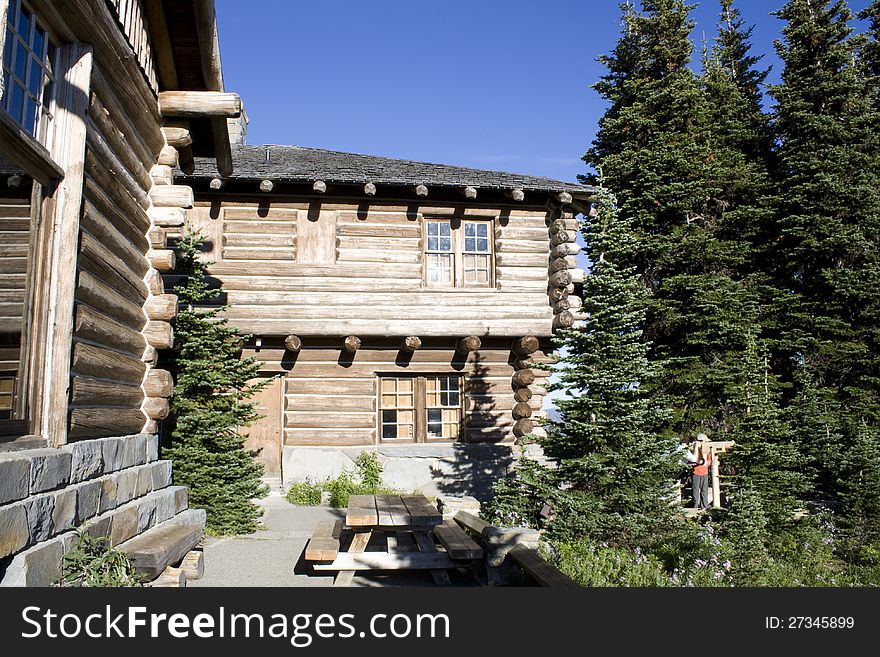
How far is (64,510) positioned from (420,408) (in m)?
10.1

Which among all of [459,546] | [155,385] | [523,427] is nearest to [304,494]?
[523,427]

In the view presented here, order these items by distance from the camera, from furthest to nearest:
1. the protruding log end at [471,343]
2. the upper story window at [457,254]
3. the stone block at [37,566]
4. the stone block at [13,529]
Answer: the upper story window at [457,254] → the protruding log end at [471,343] → the stone block at [37,566] → the stone block at [13,529]

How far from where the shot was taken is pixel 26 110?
5395 millimetres

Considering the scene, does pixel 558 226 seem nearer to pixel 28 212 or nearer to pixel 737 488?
pixel 737 488

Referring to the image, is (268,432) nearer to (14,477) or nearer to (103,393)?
(103,393)

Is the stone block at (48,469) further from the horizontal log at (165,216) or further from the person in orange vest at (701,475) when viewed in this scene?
the person in orange vest at (701,475)

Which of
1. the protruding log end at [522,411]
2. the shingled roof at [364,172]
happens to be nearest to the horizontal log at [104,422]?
the shingled roof at [364,172]

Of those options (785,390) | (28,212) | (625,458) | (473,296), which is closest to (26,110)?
(28,212)

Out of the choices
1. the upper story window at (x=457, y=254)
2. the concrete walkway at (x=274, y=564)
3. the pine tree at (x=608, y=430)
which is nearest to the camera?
the concrete walkway at (x=274, y=564)

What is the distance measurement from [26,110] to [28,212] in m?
0.78

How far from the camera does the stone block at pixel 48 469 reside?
192 inches

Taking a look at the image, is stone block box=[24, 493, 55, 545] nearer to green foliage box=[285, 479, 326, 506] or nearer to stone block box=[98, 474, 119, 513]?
stone block box=[98, 474, 119, 513]

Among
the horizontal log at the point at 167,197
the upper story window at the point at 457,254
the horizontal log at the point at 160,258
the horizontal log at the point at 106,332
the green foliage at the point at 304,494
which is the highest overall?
the upper story window at the point at 457,254

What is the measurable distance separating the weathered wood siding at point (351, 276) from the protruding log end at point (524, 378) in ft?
2.87
